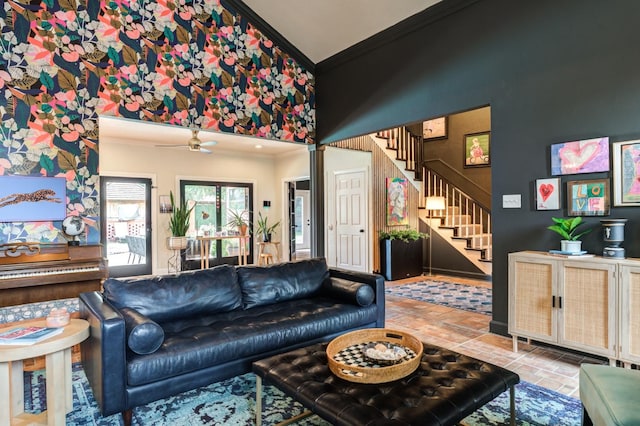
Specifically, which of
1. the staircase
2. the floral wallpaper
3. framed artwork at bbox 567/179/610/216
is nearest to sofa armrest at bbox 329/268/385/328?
framed artwork at bbox 567/179/610/216

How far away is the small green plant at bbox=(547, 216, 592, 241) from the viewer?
10.5 ft

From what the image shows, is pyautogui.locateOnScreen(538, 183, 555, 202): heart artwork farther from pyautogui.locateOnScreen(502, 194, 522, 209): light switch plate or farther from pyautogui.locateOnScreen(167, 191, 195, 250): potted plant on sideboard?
pyautogui.locateOnScreen(167, 191, 195, 250): potted plant on sideboard

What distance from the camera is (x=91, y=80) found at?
4188 mm

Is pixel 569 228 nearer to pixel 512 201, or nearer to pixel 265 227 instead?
pixel 512 201

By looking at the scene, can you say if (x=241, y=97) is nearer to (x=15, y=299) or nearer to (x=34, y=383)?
(x=15, y=299)

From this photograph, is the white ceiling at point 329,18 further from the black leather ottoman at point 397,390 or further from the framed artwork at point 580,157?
the black leather ottoman at point 397,390

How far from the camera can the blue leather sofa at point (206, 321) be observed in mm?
2178

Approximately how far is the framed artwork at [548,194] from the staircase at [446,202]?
11.2 ft

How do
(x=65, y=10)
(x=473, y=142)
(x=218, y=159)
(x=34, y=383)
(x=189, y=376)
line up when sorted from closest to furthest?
(x=189, y=376)
(x=34, y=383)
(x=65, y=10)
(x=473, y=142)
(x=218, y=159)

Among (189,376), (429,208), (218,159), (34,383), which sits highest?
(218,159)

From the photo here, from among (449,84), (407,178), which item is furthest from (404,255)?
(449,84)

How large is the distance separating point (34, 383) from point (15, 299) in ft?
3.16

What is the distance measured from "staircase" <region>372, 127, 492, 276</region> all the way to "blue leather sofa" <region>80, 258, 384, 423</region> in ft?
13.4

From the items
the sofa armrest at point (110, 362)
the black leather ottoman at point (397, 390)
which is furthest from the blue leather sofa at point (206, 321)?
the black leather ottoman at point (397, 390)
